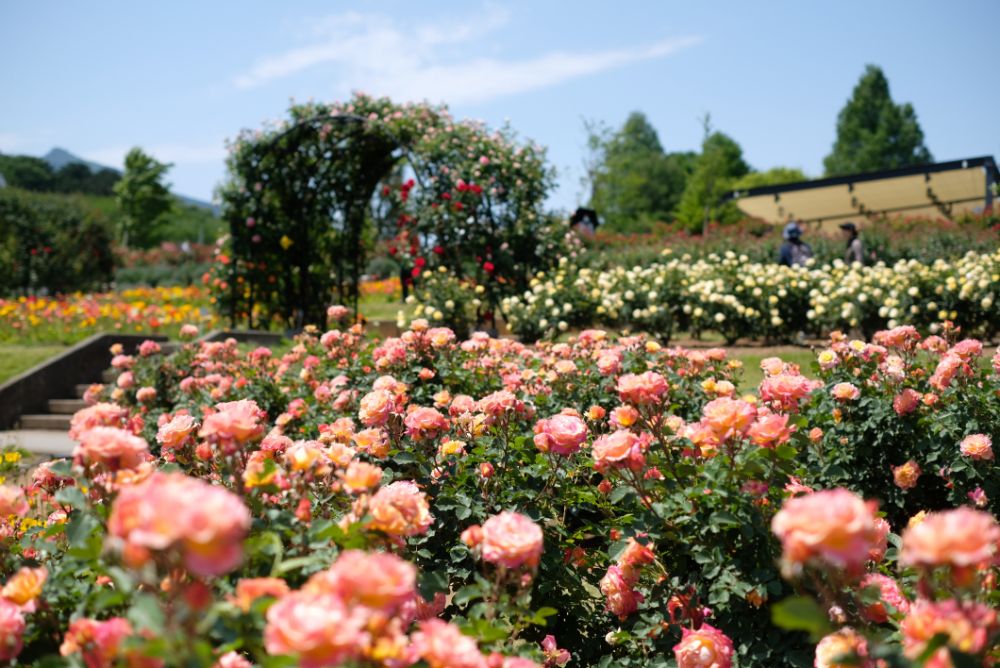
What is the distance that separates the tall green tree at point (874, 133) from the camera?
52.5 metres

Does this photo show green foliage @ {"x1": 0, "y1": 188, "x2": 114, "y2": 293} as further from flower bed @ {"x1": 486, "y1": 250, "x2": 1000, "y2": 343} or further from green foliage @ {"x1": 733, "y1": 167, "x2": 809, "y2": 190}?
green foliage @ {"x1": 733, "y1": 167, "x2": 809, "y2": 190}

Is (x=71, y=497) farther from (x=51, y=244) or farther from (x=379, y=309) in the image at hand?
(x=51, y=244)

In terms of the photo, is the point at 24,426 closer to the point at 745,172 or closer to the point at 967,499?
the point at 967,499

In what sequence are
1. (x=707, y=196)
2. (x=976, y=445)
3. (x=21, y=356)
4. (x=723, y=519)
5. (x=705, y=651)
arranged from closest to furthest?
(x=705, y=651)
(x=723, y=519)
(x=976, y=445)
(x=21, y=356)
(x=707, y=196)

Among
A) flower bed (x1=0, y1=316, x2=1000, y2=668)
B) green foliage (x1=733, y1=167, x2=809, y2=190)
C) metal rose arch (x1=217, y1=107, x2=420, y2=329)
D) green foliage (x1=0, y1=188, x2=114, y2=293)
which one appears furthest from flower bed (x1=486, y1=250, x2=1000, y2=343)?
green foliage (x1=733, y1=167, x2=809, y2=190)

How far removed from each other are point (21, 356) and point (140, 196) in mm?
32081

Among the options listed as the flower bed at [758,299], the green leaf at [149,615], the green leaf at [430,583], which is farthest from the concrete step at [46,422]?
the green leaf at [149,615]

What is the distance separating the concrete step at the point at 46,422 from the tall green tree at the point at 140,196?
109 feet

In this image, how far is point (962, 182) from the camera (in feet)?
87.8

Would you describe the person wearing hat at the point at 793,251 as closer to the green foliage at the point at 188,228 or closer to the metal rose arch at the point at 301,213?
the metal rose arch at the point at 301,213

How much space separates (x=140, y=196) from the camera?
124 feet

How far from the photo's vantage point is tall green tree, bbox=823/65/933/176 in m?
52.5

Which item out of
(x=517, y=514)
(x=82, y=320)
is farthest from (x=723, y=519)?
(x=82, y=320)

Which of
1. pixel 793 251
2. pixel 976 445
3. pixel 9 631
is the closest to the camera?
pixel 9 631
